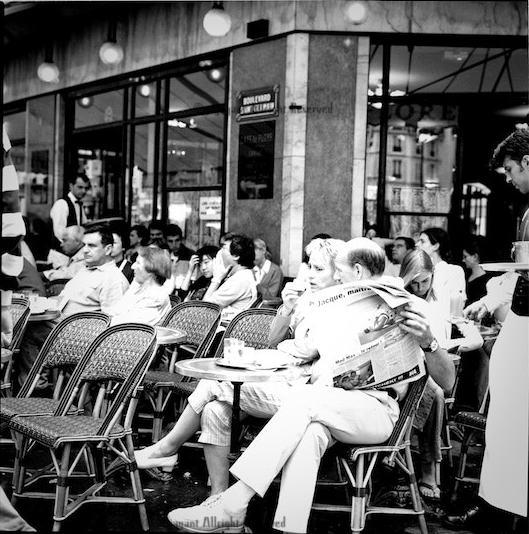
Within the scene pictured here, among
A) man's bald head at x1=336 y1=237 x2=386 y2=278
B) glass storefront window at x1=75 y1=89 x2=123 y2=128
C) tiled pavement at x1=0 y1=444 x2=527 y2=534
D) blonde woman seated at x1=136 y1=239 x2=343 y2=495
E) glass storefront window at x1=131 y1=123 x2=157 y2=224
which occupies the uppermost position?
glass storefront window at x1=75 y1=89 x2=123 y2=128

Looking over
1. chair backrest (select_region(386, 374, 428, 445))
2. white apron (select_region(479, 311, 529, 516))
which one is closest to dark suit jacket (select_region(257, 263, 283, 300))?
chair backrest (select_region(386, 374, 428, 445))

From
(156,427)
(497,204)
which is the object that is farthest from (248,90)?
(156,427)

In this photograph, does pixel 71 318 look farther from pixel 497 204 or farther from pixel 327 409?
pixel 497 204

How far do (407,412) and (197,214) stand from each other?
7602 mm

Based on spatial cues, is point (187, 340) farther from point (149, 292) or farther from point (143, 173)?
point (143, 173)

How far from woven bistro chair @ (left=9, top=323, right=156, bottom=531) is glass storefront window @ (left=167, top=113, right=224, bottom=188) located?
6.40m

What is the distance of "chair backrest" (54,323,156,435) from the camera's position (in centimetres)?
422

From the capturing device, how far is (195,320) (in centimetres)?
607

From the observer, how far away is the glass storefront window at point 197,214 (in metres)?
10.8

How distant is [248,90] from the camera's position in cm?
986

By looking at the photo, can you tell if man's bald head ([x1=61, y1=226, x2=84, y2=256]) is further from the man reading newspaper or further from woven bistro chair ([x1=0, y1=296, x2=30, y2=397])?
the man reading newspaper

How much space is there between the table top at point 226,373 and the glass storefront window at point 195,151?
6872 mm

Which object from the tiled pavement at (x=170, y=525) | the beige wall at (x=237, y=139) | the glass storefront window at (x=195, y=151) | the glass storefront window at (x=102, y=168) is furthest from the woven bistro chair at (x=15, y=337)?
the glass storefront window at (x=102, y=168)

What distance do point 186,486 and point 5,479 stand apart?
1.09 m
